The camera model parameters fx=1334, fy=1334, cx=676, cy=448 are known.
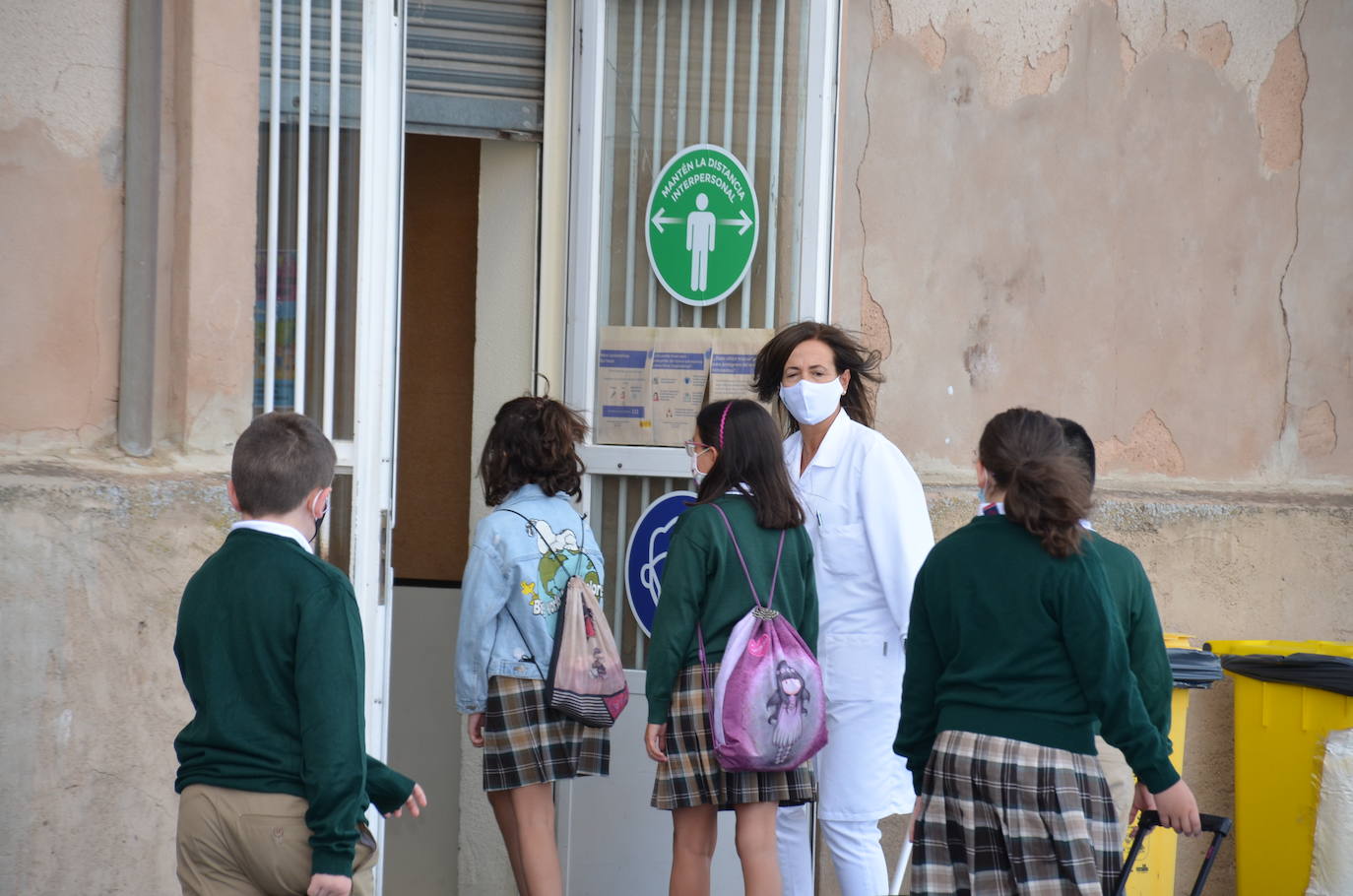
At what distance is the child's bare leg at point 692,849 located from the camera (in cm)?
356

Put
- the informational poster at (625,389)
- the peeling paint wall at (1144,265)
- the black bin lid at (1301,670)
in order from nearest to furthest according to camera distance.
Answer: the black bin lid at (1301,670) < the informational poster at (625,389) < the peeling paint wall at (1144,265)

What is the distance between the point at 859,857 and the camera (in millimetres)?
3635

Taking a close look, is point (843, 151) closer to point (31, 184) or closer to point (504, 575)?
point (504, 575)

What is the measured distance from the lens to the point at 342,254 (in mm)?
3887

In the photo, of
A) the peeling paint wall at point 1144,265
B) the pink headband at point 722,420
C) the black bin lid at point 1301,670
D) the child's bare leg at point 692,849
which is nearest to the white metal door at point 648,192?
the peeling paint wall at point 1144,265

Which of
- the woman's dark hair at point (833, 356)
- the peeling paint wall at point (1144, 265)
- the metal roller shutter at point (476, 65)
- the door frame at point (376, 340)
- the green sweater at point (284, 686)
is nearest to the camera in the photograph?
the green sweater at point (284, 686)

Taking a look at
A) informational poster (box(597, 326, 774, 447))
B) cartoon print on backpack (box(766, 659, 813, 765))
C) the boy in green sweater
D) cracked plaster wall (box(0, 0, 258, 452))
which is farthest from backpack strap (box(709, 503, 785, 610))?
cracked plaster wall (box(0, 0, 258, 452))

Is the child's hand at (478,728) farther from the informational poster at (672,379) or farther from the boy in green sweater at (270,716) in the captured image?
the boy in green sweater at (270,716)

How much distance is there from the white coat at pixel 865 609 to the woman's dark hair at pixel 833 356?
0.96 feet

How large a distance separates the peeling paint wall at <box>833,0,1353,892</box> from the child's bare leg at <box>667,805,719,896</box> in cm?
179

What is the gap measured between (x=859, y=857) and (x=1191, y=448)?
246cm

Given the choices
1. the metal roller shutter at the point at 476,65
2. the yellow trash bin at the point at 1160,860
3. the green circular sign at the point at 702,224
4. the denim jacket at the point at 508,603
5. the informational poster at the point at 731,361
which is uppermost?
the metal roller shutter at the point at 476,65

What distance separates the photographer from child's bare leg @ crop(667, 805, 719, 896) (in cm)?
356

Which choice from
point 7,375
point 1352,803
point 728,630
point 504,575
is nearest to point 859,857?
point 728,630
